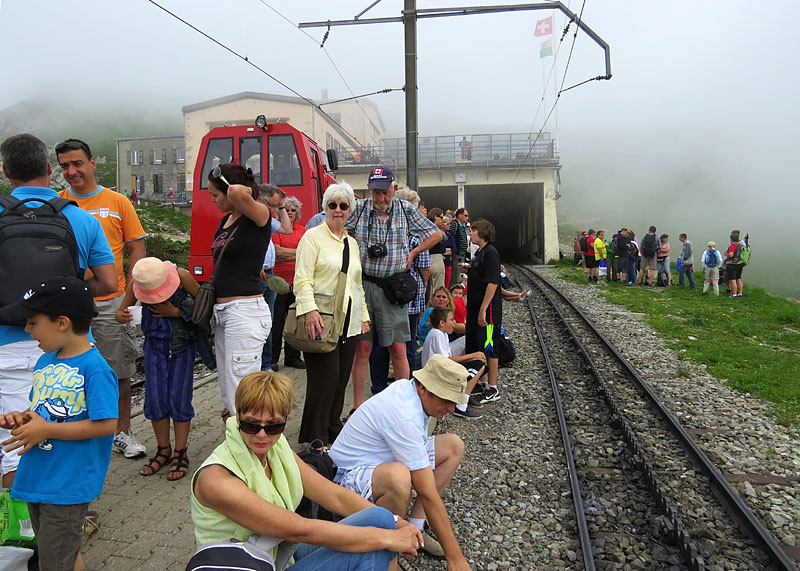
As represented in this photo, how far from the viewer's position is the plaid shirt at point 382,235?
477 cm

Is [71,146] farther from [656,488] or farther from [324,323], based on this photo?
[656,488]

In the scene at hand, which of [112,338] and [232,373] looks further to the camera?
[112,338]

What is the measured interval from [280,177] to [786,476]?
742 centimetres

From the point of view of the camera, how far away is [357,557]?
7.13 ft

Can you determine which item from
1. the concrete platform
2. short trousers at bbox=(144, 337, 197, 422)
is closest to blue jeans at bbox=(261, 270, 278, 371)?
the concrete platform

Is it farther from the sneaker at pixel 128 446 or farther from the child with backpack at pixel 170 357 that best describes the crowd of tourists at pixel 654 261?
the sneaker at pixel 128 446

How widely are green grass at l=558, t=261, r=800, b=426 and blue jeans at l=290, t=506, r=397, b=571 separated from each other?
577 cm

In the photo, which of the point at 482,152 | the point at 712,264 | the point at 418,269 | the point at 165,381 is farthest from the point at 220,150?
the point at 482,152

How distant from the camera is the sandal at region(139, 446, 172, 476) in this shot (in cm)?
380

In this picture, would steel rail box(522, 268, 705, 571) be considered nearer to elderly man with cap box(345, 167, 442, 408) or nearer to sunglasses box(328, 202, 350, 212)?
elderly man with cap box(345, 167, 442, 408)

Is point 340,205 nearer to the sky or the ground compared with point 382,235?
nearer to the sky

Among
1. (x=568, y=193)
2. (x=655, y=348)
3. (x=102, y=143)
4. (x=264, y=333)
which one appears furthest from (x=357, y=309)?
(x=102, y=143)

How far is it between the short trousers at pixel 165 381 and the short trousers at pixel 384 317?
1.58 meters

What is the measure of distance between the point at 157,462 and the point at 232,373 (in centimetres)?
96
